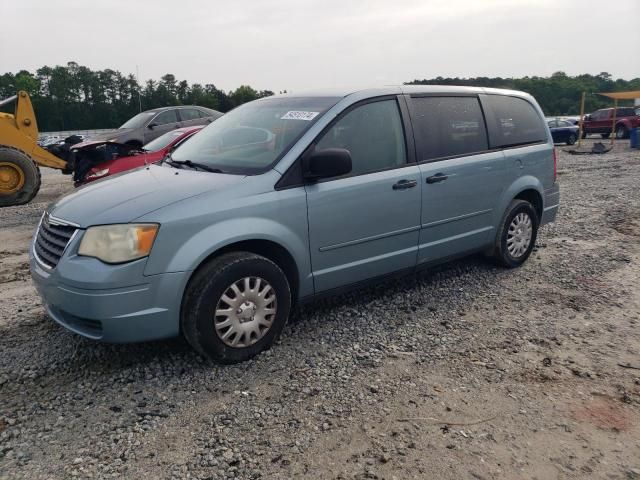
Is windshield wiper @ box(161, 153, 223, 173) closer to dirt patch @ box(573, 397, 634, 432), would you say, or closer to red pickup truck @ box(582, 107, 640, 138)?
dirt patch @ box(573, 397, 634, 432)

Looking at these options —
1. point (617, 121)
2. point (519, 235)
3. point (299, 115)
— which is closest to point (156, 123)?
point (299, 115)

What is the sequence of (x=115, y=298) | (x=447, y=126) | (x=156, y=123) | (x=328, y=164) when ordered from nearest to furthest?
(x=115, y=298) → (x=328, y=164) → (x=447, y=126) → (x=156, y=123)

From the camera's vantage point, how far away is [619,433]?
266cm

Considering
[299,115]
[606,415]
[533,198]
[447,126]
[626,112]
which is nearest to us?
[606,415]

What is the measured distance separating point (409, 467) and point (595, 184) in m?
10.7

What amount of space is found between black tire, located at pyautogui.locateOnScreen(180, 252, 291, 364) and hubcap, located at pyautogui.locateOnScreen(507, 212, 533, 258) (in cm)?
278

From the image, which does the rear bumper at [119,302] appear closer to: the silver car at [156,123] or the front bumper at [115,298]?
the front bumper at [115,298]

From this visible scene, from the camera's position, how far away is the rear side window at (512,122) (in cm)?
490

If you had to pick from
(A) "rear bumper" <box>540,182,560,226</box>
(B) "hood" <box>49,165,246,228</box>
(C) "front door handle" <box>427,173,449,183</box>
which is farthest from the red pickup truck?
(B) "hood" <box>49,165,246,228</box>

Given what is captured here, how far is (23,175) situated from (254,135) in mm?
8157

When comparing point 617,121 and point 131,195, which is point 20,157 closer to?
point 131,195

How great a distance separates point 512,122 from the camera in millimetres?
5102

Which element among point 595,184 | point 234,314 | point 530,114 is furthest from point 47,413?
point 595,184

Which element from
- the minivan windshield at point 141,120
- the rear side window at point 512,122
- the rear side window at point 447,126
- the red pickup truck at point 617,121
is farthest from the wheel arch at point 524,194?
the red pickup truck at point 617,121
